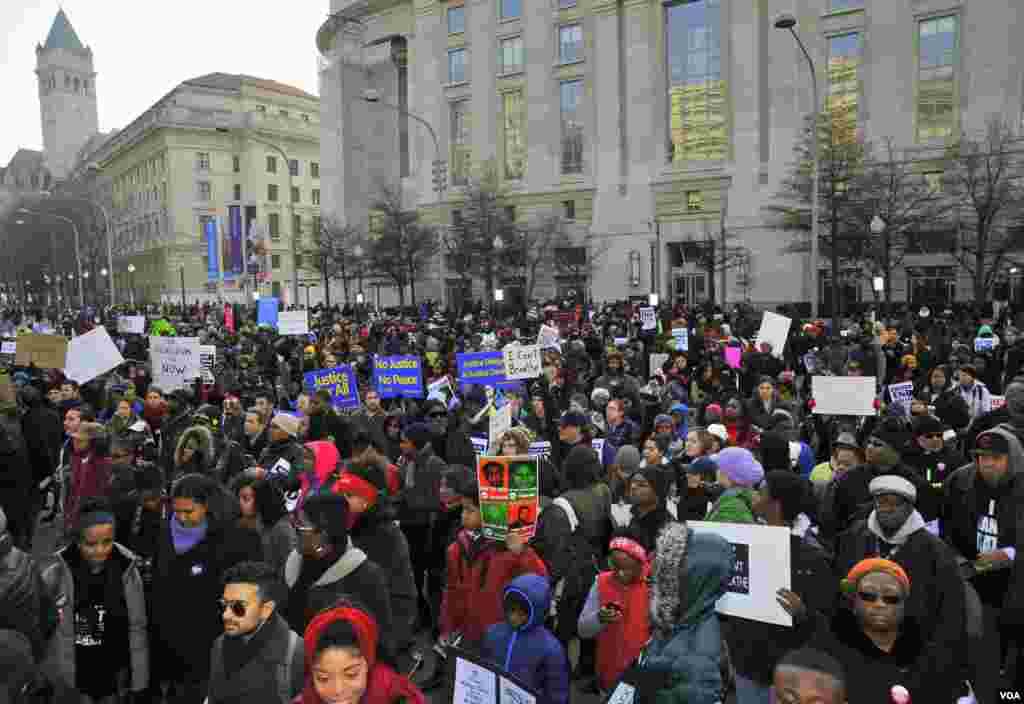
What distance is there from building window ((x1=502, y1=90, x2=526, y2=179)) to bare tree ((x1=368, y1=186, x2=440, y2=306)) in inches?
252

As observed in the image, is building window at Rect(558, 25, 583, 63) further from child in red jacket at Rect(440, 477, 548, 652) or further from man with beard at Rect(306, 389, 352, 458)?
child in red jacket at Rect(440, 477, 548, 652)

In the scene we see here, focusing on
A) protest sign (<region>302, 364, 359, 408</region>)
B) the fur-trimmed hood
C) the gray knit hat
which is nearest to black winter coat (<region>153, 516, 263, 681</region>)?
the fur-trimmed hood

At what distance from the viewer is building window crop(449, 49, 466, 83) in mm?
52656

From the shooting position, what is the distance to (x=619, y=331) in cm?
2119

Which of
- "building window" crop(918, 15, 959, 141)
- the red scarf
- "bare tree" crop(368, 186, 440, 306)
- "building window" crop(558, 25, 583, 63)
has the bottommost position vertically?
the red scarf

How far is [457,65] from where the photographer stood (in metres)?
53.0

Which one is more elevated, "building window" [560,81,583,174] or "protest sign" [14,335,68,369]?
"building window" [560,81,583,174]

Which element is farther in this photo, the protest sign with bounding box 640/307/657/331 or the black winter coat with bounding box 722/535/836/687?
the protest sign with bounding box 640/307/657/331

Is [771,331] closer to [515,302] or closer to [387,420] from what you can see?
[387,420]

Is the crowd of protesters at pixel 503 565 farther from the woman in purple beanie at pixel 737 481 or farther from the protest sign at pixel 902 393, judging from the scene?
the protest sign at pixel 902 393

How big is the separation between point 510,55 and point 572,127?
21.3 feet

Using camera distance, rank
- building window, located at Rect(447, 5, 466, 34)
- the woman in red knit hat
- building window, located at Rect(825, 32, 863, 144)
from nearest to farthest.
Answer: the woman in red knit hat → building window, located at Rect(825, 32, 863, 144) → building window, located at Rect(447, 5, 466, 34)

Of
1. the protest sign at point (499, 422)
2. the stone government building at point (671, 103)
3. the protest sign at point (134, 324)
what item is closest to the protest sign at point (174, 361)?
the protest sign at point (499, 422)

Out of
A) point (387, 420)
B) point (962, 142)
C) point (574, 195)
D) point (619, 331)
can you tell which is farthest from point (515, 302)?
point (387, 420)
